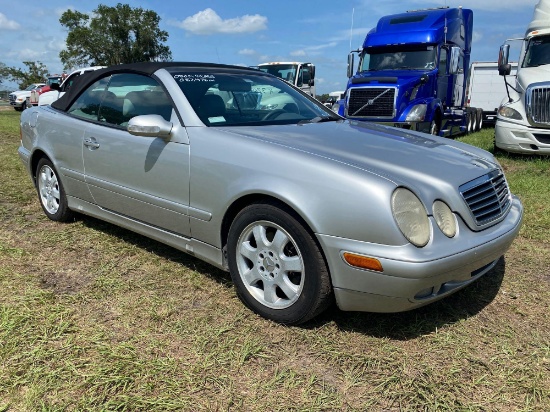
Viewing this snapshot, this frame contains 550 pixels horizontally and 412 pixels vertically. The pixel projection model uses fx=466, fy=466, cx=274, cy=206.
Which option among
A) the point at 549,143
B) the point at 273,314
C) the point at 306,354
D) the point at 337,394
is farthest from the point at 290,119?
the point at 549,143

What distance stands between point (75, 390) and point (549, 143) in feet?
27.2

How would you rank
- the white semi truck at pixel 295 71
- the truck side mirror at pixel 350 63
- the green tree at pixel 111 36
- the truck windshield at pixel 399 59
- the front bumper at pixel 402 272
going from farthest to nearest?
the green tree at pixel 111 36
the white semi truck at pixel 295 71
the truck side mirror at pixel 350 63
the truck windshield at pixel 399 59
the front bumper at pixel 402 272

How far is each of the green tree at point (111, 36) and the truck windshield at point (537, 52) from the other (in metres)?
40.6

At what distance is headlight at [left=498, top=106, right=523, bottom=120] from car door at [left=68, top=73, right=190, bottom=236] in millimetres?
7140

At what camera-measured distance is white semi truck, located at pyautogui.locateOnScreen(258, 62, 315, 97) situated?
51.1ft

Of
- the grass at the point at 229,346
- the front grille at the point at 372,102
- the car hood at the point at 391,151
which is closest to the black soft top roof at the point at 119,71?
the car hood at the point at 391,151

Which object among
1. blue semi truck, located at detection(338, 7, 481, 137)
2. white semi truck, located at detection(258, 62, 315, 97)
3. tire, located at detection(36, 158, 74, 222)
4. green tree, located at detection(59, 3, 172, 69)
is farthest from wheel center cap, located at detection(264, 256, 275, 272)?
green tree, located at detection(59, 3, 172, 69)

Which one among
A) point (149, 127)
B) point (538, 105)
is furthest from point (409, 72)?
point (149, 127)

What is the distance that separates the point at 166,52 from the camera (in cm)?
4788

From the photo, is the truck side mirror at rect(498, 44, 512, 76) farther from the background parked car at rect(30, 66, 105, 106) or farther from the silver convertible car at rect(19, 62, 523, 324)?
the background parked car at rect(30, 66, 105, 106)

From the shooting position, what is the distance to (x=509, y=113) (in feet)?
27.5

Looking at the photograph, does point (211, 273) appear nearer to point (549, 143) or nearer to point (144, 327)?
point (144, 327)

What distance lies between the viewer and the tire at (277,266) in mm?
2463

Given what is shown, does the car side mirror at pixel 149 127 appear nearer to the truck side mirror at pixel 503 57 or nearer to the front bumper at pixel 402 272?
the front bumper at pixel 402 272
